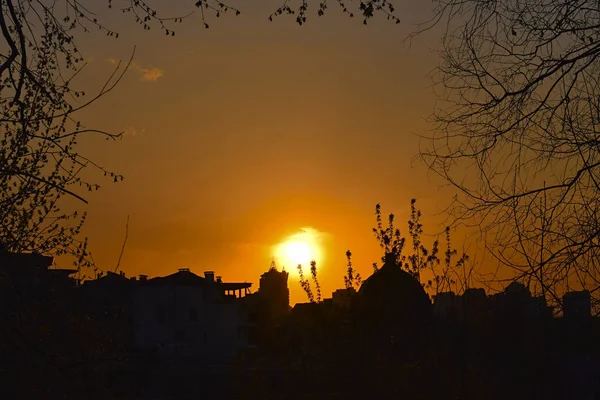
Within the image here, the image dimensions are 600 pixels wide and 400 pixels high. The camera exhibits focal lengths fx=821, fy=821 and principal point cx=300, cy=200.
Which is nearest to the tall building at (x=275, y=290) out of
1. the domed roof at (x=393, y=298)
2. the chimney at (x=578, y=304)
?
the domed roof at (x=393, y=298)

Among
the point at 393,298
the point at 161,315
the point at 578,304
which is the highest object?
the point at 161,315

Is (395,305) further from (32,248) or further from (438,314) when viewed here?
(32,248)

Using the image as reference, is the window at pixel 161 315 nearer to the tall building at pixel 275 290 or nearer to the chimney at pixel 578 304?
the tall building at pixel 275 290

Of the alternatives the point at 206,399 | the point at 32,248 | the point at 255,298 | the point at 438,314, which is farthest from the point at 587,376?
the point at 255,298

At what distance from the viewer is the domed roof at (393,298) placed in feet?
42.3

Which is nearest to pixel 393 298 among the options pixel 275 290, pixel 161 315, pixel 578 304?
pixel 578 304

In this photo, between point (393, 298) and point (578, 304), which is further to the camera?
point (393, 298)

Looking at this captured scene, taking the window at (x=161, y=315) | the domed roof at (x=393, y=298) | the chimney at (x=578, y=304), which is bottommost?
the chimney at (x=578, y=304)

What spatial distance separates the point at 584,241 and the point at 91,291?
857 cm

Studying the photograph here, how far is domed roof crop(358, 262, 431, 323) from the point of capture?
1291cm

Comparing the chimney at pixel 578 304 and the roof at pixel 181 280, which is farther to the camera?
the roof at pixel 181 280

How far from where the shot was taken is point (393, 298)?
13.3 meters

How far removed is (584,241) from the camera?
6352 mm

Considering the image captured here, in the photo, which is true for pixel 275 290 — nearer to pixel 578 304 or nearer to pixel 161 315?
pixel 161 315
